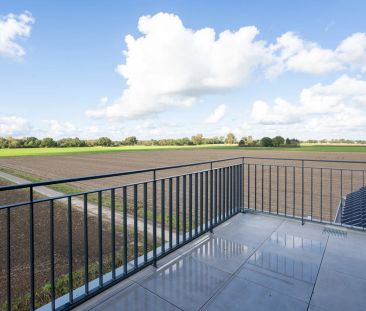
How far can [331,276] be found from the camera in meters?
2.41

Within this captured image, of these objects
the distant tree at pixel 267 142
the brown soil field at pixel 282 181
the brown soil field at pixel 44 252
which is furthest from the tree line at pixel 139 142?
the brown soil field at pixel 44 252

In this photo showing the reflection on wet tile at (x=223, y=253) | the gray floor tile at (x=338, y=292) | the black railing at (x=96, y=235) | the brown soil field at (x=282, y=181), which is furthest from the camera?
the brown soil field at (x=282, y=181)

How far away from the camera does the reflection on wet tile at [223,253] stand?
2.64 metres

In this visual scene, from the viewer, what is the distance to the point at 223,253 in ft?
9.58

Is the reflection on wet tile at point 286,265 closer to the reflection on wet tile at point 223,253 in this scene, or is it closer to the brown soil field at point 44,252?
the reflection on wet tile at point 223,253

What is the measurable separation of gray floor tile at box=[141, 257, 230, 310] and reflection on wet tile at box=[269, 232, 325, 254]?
4.01ft

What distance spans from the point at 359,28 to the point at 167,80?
11.2 meters

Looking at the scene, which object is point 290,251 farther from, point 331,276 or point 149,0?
point 149,0

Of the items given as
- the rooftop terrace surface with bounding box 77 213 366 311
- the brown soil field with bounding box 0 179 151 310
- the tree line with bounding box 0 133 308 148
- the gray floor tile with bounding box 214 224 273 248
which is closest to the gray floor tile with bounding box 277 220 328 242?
the rooftop terrace surface with bounding box 77 213 366 311

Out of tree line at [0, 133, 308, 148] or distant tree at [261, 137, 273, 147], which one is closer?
tree line at [0, 133, 308, 148]

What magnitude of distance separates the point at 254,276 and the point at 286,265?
48 cm

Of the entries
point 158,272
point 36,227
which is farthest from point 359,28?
point 36,227

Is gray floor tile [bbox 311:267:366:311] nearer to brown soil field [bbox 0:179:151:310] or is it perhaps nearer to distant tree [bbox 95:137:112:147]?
brown soil field [bbox 0:179:151:310]

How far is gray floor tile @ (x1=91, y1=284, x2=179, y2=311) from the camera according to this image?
1896 millimetres
